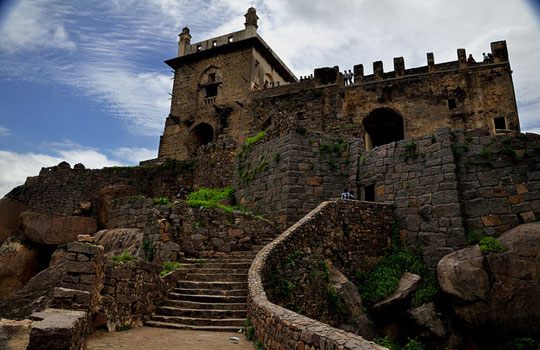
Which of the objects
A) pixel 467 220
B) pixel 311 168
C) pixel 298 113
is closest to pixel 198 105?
pixel 298 113

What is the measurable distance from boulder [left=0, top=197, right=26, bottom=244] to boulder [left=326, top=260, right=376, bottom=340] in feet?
56.9

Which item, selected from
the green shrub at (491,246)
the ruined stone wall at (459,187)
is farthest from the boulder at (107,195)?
the green shrub at (491,246)

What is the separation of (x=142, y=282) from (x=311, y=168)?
27.1ft

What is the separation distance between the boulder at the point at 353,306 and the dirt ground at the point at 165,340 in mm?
3514

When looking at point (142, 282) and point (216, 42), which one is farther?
point (216, 42)

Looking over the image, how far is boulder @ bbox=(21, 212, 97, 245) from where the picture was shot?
17.0 m

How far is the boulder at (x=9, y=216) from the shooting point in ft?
64.6

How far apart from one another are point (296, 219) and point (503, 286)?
21.5 feet

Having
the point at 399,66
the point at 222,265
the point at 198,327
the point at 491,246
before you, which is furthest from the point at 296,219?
the point at 399,66

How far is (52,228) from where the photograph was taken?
17.3 meters

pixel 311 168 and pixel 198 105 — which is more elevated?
pixel 198 105

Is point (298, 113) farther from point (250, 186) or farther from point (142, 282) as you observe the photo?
point (142, 282)

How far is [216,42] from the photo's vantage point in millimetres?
31219

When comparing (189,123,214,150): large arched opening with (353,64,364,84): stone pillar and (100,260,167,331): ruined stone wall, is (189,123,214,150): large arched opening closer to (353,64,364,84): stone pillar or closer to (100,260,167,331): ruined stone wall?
(353,64,364,84): stone pillar
